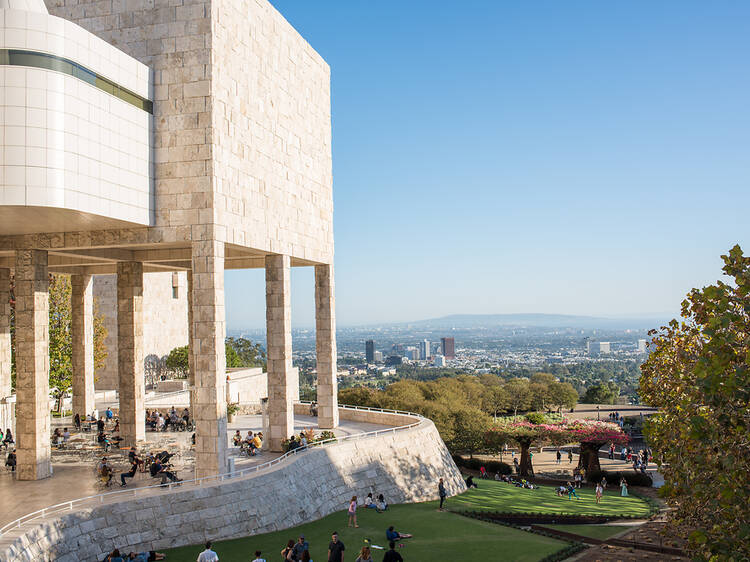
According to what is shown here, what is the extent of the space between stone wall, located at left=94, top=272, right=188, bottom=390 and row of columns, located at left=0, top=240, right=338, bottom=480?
17.8m

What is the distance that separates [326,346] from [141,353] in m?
10.6

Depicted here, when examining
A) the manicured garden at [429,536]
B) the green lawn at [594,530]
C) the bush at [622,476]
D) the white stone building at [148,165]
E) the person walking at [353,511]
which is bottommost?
the bush at [622,476]

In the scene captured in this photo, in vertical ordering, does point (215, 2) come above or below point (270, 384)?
above

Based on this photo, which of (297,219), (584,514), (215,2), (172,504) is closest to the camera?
(172,504)

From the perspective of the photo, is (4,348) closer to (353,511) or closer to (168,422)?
(168,422)

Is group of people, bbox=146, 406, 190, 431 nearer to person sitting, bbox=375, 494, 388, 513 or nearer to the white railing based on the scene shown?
the white railing

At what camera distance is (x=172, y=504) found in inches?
882

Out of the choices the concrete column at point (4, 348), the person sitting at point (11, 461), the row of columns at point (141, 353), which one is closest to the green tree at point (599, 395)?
the row of columns at point (141, 353)

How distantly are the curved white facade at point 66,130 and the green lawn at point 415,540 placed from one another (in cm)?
1306

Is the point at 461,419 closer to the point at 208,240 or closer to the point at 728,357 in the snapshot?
the point at 208,240

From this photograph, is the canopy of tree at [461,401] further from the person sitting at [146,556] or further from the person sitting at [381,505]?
the person sitting at [146,556]

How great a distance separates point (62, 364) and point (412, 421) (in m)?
A: 25.5

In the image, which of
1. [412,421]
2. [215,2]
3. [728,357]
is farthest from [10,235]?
[728,357]

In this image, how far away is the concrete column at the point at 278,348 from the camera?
33031 mm
